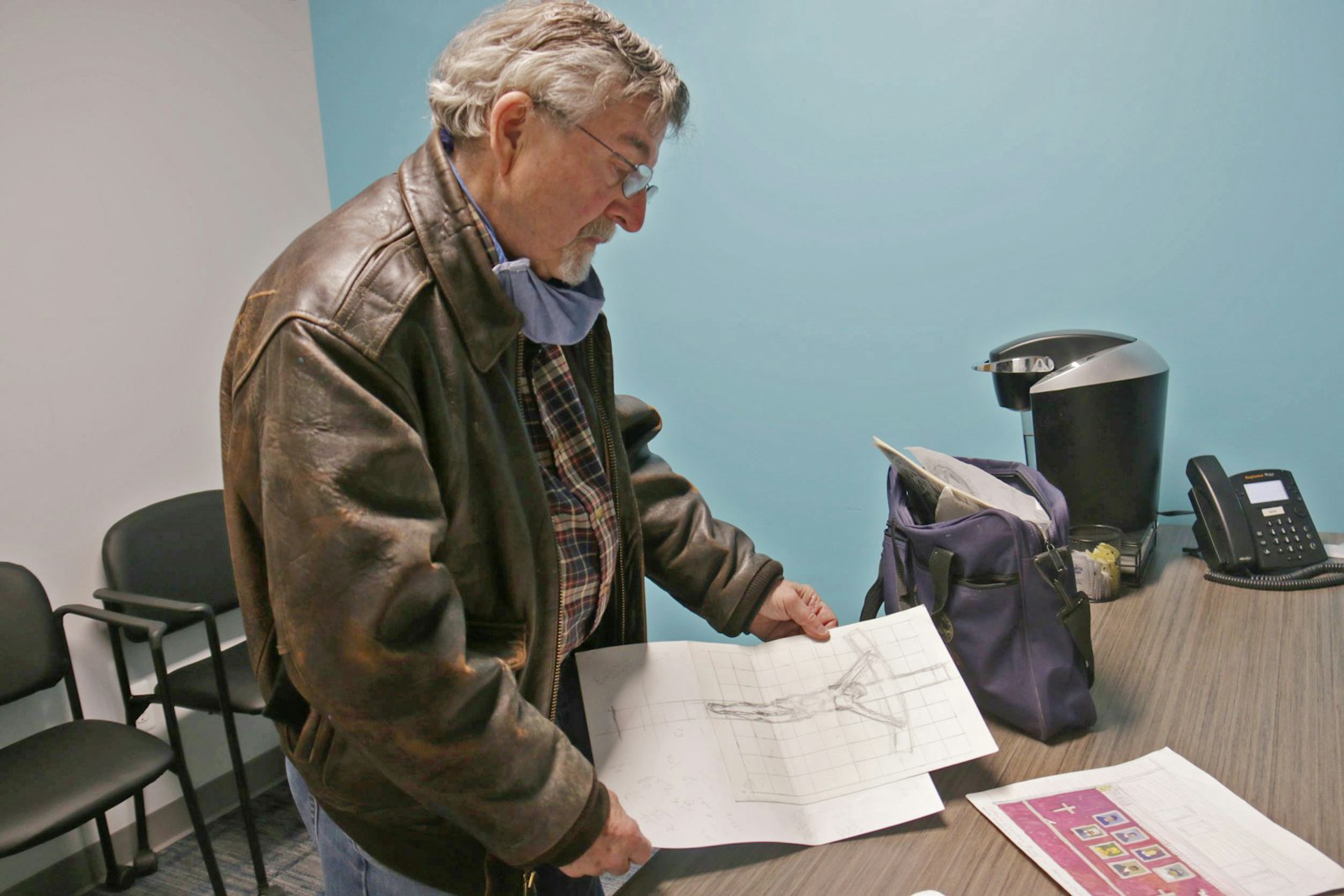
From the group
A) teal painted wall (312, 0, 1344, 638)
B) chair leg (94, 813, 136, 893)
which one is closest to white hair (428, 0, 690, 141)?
teal painted wall (312, 0, 1344, 638)

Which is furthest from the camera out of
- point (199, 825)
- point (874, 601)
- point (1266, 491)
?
point (199, 825)

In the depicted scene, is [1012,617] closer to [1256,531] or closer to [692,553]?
[692,553]

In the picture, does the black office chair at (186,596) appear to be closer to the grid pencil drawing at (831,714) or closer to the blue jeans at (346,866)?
the blue jeans at (346,866)

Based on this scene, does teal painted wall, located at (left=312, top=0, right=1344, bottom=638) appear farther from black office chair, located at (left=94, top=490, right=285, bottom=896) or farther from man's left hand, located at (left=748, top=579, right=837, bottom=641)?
black office chair, located at (left=94, top=490, right=285, bottom=896)

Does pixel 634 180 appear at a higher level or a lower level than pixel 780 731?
higher

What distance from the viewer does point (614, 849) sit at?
0.80m

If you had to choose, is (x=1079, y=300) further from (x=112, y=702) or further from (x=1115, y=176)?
(x=112, y=702)

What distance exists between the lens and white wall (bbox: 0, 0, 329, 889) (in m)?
2.14

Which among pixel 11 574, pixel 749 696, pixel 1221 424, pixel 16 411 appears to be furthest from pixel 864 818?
pixel 16 411

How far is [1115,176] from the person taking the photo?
68.6 inches

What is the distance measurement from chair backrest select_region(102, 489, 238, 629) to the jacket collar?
1764 mm

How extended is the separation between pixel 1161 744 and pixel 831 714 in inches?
14.7

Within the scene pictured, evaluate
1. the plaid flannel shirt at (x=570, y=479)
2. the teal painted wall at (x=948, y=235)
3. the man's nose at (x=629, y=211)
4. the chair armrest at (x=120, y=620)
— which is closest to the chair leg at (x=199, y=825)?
the chair armrest at (x=120, y=620)

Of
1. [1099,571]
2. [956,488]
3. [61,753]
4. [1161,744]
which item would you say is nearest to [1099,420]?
[1099,571]
